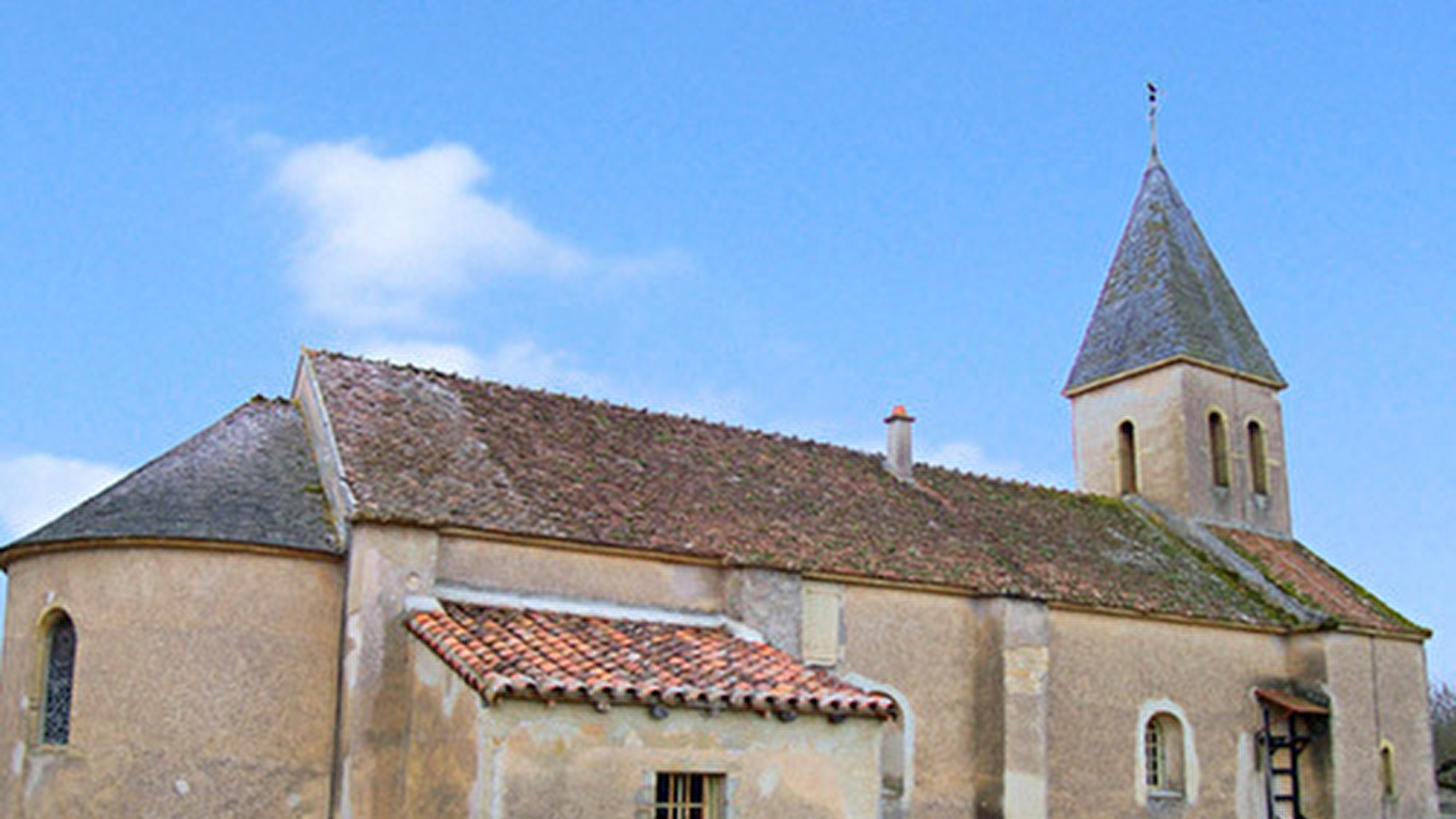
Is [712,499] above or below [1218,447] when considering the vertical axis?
below

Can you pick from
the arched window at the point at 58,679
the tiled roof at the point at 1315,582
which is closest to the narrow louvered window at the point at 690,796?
the arched window at the point at 58,679

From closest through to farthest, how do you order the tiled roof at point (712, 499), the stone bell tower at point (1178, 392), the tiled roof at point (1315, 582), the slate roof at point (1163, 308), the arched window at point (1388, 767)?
the tiled roof at point (712, 499) < the arched window at point (1388, 767) < the tiled roof at point (1315, 582) < the stone bell tower at point (1178, 392) < the slate roof at point (1163, 308)

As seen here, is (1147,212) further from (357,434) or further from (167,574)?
(167,574)

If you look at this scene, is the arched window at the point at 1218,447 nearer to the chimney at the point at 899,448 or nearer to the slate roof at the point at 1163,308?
the slate roof at the point at 1163,308

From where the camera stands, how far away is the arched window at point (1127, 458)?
104 feet

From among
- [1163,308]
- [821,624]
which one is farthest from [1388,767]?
[821,624]

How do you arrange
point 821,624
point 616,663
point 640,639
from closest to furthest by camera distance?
point 616,663
point 640,639
point 821,624

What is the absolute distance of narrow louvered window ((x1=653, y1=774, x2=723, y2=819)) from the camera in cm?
1530

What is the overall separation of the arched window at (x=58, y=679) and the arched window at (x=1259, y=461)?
79.6 feet

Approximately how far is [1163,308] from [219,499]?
71.4 feet

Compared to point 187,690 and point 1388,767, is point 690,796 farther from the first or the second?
point 1388,767

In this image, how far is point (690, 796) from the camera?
15.5 metres

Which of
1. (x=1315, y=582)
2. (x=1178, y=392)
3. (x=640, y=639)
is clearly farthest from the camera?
(x=1178, y=392)

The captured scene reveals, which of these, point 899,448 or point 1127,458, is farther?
point 1127,458
